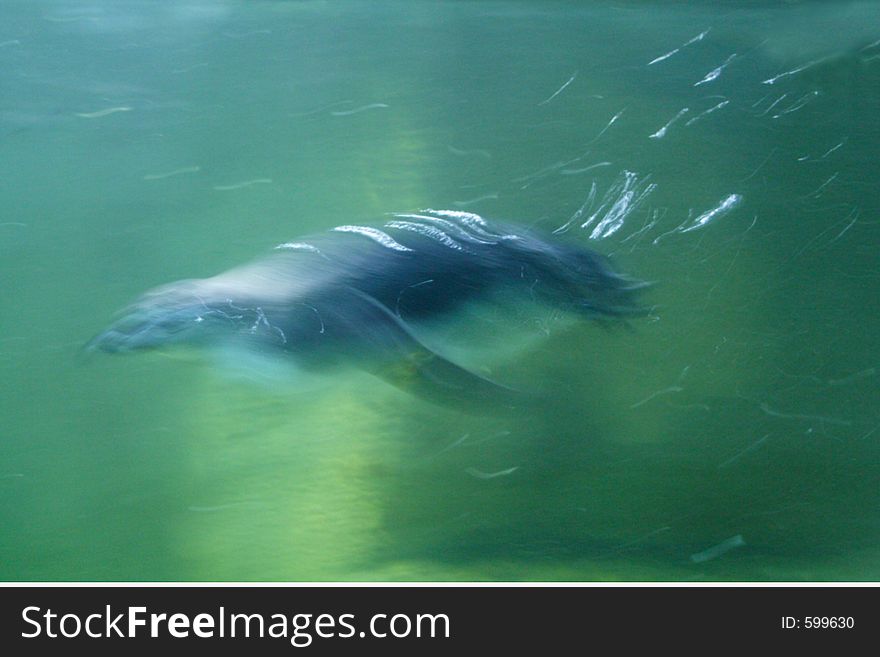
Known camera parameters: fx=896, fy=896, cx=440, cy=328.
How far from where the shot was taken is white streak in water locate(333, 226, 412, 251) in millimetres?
1723

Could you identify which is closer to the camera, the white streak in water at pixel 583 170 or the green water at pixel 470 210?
the green water at pixel 470 210

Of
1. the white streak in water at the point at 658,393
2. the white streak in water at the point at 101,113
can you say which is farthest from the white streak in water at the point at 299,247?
the white streak in water at the point at 658,393

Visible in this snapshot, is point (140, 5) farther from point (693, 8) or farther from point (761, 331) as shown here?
point (761, 331)

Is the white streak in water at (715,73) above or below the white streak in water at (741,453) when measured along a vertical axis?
above

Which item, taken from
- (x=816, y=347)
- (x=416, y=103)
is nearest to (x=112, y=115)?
(x=416, y=103)

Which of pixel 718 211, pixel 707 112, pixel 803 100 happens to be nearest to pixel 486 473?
pixel 718 211

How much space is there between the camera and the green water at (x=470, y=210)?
5.42 ft

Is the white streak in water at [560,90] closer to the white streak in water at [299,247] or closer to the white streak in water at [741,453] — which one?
the white streak in water at [299,247]

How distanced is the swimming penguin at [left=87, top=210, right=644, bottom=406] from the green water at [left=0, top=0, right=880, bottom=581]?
4 centimetres

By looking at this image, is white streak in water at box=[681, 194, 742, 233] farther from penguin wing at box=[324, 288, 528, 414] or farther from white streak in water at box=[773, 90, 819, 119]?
penguin wing at box=[324, 288, 528, 414]

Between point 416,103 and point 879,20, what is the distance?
937mm

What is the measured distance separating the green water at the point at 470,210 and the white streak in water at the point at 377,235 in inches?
1.1
